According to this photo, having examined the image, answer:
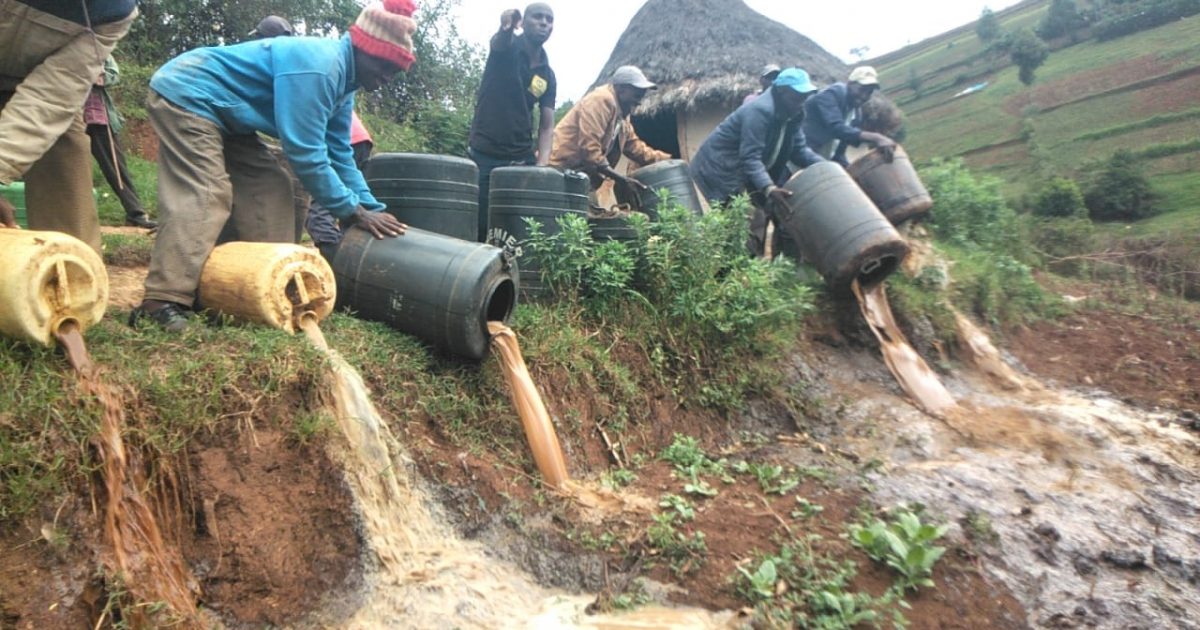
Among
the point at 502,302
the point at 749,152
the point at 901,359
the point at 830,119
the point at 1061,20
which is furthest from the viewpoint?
the point at 1061,20

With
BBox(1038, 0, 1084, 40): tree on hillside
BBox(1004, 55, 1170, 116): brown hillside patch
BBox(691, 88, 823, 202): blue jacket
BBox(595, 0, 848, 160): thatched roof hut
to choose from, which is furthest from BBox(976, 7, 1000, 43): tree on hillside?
BBox(691, 88, 823, 202): blue jacket

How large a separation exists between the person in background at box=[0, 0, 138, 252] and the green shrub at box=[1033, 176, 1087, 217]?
12632 millimetres

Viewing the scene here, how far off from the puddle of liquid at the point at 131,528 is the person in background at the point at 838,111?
6027 millimetres

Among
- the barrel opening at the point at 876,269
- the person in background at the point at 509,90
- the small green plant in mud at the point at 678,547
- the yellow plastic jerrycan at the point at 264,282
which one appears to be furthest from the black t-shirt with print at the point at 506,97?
the small green plant in mud at the point at 678,547

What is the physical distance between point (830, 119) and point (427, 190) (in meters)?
4.25

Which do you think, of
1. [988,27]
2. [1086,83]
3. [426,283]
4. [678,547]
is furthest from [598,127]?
[988,27]

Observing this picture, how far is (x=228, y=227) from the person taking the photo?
3.58 meters

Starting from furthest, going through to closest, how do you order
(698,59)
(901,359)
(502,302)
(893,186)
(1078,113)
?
(1078,113), (698,59), (893,186), (901,359), (502,302)

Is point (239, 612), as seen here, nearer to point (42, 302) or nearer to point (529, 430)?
point (42, 302)

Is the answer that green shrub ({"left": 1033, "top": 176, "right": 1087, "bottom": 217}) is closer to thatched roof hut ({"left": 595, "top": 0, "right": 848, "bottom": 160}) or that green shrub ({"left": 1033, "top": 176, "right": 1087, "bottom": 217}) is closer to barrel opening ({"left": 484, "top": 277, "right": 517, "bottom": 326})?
thatched roof hut ({"left": 595, "top": 0, "right": 848, "bottom": 160})

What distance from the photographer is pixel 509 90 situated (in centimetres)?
520

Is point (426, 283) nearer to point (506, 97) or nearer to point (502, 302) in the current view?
point (502, 302)

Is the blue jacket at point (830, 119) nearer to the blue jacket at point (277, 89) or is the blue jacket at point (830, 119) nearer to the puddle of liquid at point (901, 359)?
the puddle of liquid at point (901, 359)

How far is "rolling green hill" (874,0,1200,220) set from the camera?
51.2 ft
